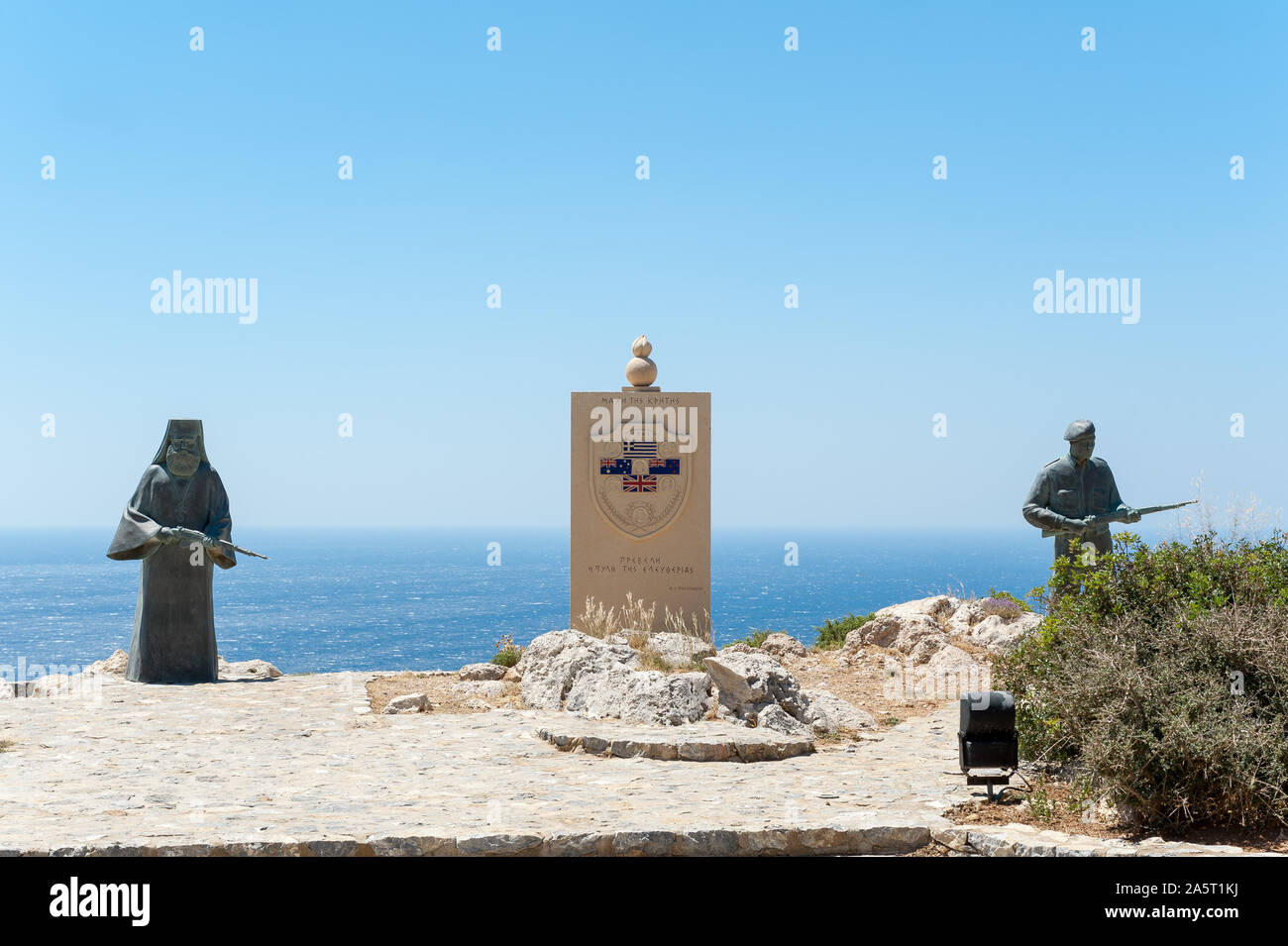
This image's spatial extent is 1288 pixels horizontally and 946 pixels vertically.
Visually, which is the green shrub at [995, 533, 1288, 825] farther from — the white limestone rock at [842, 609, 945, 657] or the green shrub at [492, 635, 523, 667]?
the green shrub at [492, 635, 523, 667]

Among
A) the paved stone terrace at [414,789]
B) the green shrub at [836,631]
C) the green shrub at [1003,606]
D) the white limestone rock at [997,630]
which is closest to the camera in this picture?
the paved stone terrace at [414,789]

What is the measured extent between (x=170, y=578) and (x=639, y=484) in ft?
17.2

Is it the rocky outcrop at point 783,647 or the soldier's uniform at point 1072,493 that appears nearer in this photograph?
the soldier's uniform at point 1072,493

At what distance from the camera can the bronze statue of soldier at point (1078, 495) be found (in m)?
11.9

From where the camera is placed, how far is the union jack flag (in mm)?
13562

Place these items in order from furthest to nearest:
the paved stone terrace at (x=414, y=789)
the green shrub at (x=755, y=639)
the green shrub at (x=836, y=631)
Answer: the green shrub at (x=836, y=631), the green shrub at (x=755, y=639), the paved stone terrace at (x=414, y=789)

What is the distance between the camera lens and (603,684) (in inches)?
383

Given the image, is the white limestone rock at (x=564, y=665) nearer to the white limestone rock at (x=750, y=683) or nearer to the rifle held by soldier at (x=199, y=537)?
the white limestone rock at (x=750, y=683)

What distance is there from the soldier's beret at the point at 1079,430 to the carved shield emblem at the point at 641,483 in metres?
4.24

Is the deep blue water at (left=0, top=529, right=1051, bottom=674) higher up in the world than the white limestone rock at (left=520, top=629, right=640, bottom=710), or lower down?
lower down

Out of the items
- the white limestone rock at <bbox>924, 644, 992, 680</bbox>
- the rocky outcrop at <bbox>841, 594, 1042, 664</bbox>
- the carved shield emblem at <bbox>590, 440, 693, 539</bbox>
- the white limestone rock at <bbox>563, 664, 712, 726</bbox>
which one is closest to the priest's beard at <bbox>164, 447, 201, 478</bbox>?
the carved shield emblem at <bbox>590, 440, 693, 539</bbox>

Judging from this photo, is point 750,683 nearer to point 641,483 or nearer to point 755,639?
point 641,483

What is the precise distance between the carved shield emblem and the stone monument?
12mm

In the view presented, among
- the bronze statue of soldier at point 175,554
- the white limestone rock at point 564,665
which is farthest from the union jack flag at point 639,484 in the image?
the bronze statue of soldier at point 175,554
